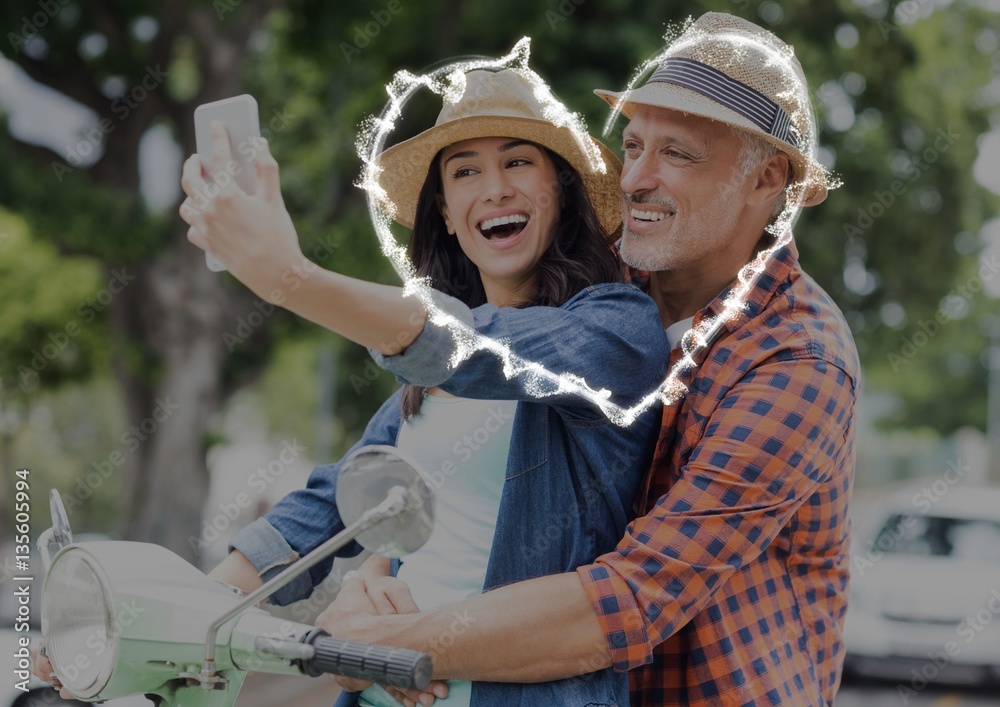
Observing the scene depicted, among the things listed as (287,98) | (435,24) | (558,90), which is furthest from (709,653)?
(287,98)

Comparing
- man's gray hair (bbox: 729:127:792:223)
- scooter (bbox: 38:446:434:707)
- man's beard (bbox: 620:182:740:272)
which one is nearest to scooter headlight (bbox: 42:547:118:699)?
scooter (bbox: 38:446:434:707)

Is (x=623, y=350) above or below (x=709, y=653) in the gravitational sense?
above

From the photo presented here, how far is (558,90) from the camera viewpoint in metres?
9.30

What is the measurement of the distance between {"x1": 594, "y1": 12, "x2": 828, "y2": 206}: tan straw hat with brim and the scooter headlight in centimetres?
132

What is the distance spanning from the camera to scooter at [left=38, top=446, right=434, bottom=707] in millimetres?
1362

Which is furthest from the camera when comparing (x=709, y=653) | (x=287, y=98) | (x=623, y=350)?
(x=287, y=98)

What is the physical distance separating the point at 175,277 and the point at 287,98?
348 cm

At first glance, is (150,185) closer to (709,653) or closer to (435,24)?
(435,24)
